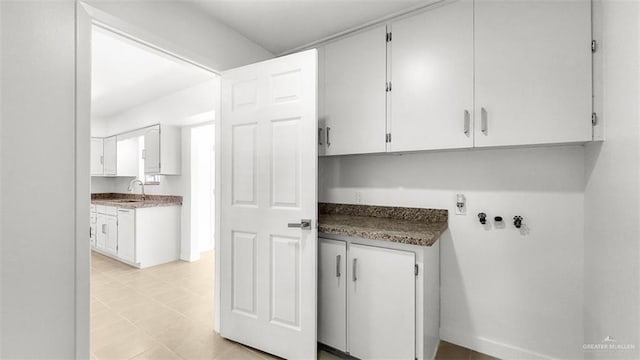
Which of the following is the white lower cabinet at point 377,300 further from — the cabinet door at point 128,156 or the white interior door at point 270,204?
the cabinet door at point 128,156

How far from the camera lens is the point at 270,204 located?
1.93 meters

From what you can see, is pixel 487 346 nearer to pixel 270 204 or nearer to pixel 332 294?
pixel 332 294

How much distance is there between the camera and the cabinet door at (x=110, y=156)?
5195mm

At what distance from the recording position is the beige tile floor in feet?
6.43

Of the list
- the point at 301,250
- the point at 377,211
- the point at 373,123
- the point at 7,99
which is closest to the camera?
the point at 7,99

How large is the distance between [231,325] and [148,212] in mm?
2758

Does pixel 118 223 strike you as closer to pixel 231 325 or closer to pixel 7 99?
pixel 231 325

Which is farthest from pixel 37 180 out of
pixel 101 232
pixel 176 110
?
pixel 101 232

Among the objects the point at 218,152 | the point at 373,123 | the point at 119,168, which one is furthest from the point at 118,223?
the point at 373,123

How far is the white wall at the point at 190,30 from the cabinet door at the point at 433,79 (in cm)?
122

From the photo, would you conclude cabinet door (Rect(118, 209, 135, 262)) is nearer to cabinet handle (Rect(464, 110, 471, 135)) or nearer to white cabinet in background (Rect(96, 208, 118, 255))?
white cabinet in background (Rect(96, 208, 118, 255))

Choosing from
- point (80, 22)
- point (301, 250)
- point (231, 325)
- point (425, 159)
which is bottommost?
point (231, 325)

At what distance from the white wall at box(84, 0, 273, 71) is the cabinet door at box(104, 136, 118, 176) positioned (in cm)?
432

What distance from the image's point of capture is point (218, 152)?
2193 millimetres
